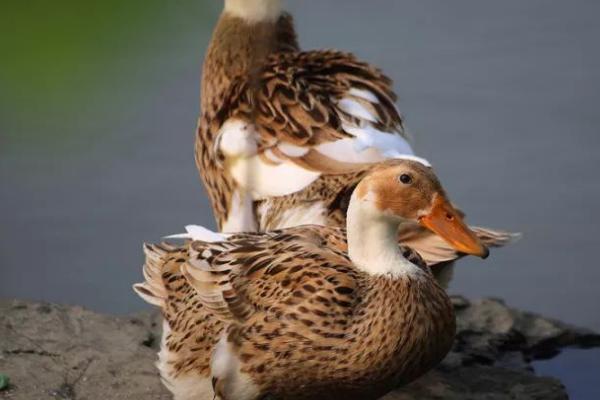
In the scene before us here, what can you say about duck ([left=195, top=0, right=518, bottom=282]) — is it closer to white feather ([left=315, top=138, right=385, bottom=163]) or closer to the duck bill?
white feather ([left=315, top=138, right=385, bottom=163])

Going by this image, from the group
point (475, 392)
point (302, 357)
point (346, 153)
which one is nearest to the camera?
point (302, 357)

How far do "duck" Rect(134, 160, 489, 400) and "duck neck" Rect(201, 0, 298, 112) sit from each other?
1.08 meters

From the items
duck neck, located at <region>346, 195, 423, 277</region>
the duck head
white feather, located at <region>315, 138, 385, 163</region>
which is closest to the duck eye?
the duck head

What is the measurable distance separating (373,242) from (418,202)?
7.1 inches

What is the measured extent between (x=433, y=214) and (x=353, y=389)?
1.69 ft

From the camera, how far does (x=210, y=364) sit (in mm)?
3836

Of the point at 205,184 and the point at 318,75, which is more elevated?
the point at 318,75

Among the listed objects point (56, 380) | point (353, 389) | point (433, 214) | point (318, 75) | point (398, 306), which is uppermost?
point (318, 75)

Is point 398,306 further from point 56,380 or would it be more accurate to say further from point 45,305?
point 45,305

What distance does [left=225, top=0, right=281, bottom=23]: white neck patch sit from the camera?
15.8 feet

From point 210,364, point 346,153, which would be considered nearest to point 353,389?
point 210,364

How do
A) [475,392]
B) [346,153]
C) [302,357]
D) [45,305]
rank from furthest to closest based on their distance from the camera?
[45,305]
[475,392]
[346,153]
[302,357]

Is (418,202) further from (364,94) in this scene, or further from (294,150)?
(364,94)

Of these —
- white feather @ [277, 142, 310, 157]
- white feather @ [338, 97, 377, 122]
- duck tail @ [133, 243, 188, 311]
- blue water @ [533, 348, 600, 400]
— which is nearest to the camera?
duck tail @ [133, 243, 188, 311]
